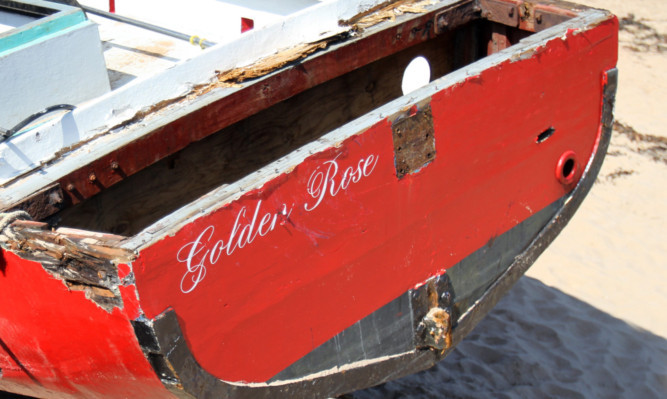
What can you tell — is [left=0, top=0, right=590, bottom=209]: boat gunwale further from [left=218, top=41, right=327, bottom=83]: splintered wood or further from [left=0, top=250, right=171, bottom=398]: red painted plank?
[left=0, top=250, right=171, bottom=398]: red painted plank

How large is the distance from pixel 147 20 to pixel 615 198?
4.18 meters

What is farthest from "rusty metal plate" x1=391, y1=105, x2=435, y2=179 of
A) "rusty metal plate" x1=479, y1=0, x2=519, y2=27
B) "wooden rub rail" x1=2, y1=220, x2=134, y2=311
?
"rusty metal plate" x1=479, y1=0, x2=519, y2=27

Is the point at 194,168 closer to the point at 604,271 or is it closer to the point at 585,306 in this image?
the point at 585,306

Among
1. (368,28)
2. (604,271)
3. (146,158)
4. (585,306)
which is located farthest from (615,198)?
(146,158)

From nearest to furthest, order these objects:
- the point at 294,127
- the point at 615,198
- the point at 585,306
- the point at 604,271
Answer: the point at 294,127 < the point at 585,306 < the point at 604,271 < the point at 615,198

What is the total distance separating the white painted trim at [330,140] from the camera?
2367 mm

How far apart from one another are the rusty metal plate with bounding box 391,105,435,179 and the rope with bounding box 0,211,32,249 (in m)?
1.27

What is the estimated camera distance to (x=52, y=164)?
2.99 metres

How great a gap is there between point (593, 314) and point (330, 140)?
3373mm

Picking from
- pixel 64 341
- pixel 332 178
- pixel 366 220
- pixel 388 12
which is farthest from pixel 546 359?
pixel 64 341

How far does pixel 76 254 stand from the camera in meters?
2.34

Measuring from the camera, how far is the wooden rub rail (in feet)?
7.53

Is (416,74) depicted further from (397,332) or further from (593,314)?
(593,314)

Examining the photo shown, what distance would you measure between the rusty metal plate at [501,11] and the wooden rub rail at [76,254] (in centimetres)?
260
